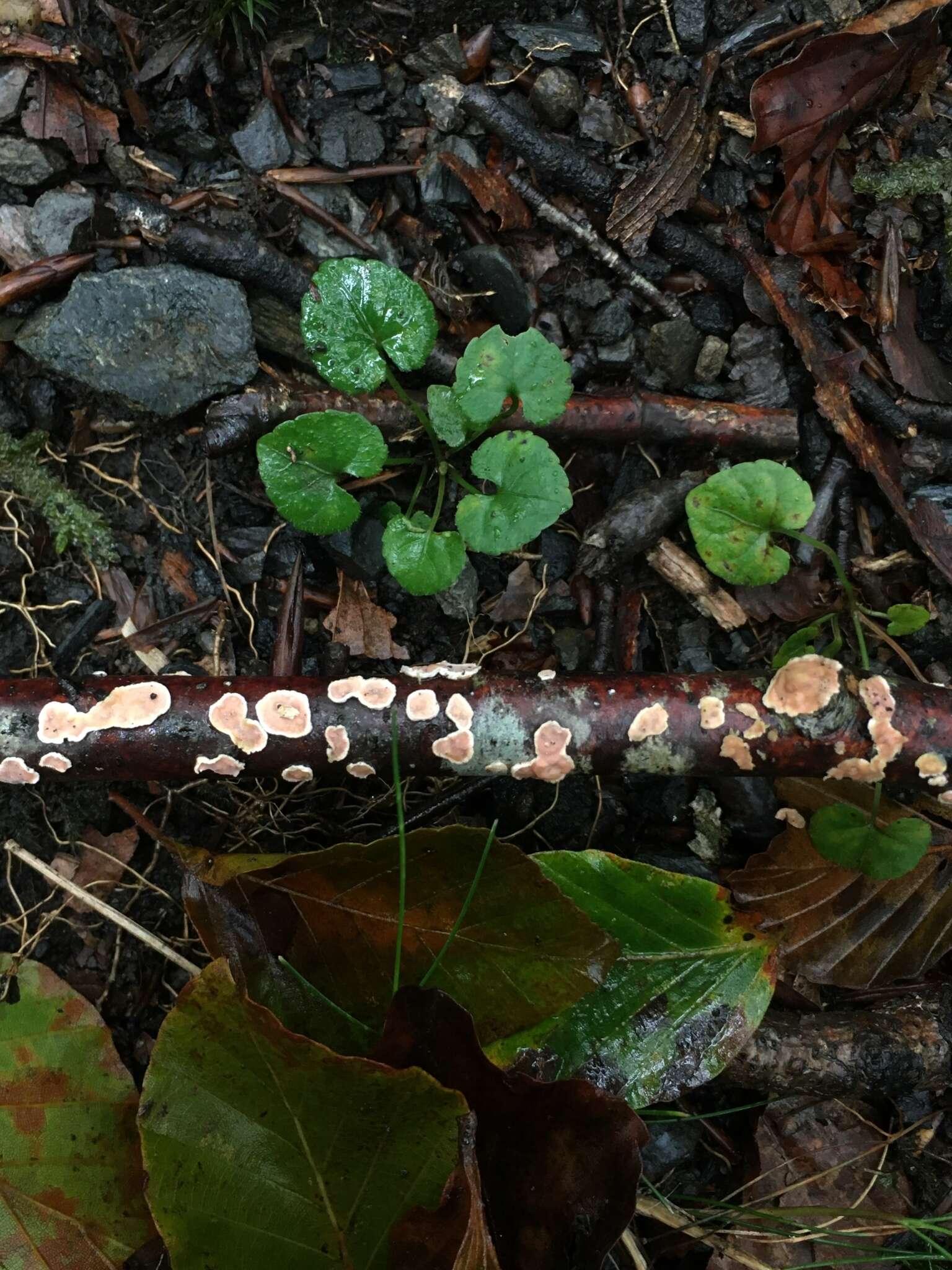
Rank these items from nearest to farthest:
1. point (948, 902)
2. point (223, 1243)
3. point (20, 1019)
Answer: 1. point (223, 1243)
2. point (20, 1019)
3. point (948, 902)

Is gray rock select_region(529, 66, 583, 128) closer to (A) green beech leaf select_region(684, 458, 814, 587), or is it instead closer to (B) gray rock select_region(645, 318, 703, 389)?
(B) gray rock select_region(645, 318, 703, 389)

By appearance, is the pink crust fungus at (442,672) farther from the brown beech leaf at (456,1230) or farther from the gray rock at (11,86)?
the gray rock at (11,86)

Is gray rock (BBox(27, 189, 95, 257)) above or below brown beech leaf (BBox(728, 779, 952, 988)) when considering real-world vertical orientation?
above

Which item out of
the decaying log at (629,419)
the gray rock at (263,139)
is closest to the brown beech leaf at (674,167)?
the decaying log at (629,419)

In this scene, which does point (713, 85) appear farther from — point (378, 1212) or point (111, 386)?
point (378, 1212)

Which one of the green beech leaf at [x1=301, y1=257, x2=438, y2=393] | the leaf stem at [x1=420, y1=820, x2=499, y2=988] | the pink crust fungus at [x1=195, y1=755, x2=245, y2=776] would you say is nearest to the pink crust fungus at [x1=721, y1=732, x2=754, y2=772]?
the leaf stem at [x1=420, y1=820, x2=499, y2=988]

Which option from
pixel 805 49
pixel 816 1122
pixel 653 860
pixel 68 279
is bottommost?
pixel 816 1122

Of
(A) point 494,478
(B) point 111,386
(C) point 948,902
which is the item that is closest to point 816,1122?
(C) point 948,902
